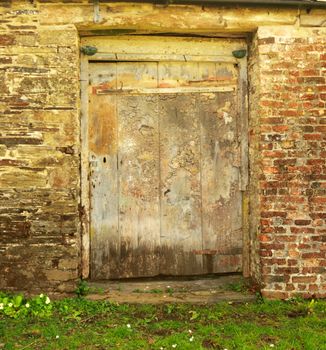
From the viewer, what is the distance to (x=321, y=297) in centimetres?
441

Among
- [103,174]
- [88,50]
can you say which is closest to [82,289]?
[103,174]

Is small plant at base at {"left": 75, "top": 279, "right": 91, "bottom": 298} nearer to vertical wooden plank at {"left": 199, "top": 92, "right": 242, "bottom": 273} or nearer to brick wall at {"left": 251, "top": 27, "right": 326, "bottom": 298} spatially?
vertical wooden plank at {"left": 199, "top": 92, "right": 242, "bottom": 273}

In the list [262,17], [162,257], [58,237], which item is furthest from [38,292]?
[262,17]

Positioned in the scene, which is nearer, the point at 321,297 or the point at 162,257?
the point at 321,297

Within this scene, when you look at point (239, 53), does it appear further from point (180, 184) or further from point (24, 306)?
point (24, 306)

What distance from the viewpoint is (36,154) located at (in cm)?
432

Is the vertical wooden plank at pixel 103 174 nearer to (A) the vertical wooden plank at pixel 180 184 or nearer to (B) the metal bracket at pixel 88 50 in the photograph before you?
(B) the metal bracket at pixel 88 50

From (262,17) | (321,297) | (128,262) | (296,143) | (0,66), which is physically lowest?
(321,297)

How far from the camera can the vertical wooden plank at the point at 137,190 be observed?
476 cm

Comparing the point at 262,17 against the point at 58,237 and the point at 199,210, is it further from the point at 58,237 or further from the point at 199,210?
the point at 58,237

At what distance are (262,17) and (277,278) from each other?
256 centimetres

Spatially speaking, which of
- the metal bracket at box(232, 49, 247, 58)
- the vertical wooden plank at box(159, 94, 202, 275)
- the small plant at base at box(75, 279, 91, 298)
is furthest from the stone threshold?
the metal bracket at box(232, 49, 247, 58)

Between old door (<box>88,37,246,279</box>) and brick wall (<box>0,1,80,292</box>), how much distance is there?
421 millimetres

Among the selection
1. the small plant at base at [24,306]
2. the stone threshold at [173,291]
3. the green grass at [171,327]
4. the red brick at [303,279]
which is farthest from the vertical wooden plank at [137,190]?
the red brick at [303,279]
